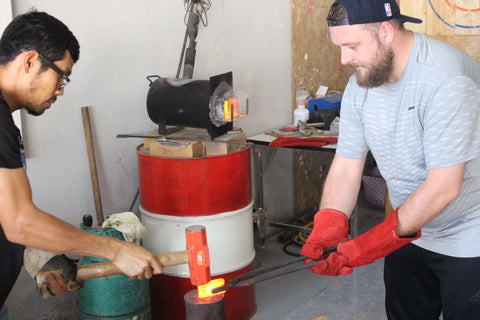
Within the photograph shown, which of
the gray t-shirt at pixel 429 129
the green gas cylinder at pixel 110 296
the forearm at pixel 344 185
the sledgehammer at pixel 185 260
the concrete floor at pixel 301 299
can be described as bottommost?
the concrete floor at pixel 301 299

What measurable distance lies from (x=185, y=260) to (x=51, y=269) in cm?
51

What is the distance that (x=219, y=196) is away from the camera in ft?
10.5

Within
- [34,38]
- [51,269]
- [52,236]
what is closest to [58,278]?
[51,269]

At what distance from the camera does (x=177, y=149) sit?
3.17 m

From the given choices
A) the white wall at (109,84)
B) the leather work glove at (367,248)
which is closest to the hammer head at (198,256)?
the leather work glove at (367,248)

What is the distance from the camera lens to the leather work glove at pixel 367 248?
2.00 meters

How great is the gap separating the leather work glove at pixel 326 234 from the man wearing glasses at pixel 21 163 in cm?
61

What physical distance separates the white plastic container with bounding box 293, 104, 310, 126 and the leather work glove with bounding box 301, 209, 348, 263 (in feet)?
8.22

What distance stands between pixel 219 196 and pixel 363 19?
1575 mm

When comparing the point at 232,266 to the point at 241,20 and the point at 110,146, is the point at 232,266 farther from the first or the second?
the point at 241,20

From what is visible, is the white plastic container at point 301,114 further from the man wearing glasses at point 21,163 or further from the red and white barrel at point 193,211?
the man wearing glasses at point 21,163

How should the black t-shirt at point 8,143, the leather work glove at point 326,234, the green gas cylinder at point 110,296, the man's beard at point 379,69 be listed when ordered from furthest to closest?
the green gas cylinder at point 110,296 → the leather work glove at point 326,234 → the man's beard at point 379,69 → the black t-shirt at point 8,143

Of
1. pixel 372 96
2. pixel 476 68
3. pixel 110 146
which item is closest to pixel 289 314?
pixel 110 146

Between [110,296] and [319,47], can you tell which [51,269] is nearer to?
[110,296]
